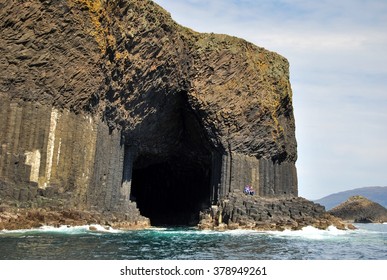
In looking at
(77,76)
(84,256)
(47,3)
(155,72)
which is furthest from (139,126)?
(84,256)

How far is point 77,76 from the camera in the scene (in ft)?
139

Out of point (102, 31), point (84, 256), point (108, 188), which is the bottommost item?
point (84, 256)

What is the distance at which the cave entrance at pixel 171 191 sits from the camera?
68.5 metres

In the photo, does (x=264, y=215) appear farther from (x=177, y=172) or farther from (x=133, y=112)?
(x=177, y=172)

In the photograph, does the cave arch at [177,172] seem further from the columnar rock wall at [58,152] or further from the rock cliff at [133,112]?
the columnar rock wall at [58,152]

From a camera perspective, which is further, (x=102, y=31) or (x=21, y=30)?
(x=102, y=31)

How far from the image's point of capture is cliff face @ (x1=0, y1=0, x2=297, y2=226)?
39.1 meters

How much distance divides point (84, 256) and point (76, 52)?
2364cm

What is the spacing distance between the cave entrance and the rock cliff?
0.16 m

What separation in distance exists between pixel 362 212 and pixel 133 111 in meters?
84.9

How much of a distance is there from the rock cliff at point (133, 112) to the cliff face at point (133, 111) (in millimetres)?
102

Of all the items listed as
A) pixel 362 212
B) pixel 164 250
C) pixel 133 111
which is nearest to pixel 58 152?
pixel 133 111

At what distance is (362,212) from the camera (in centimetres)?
12069

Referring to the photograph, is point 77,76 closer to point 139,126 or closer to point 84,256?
point 139,126
